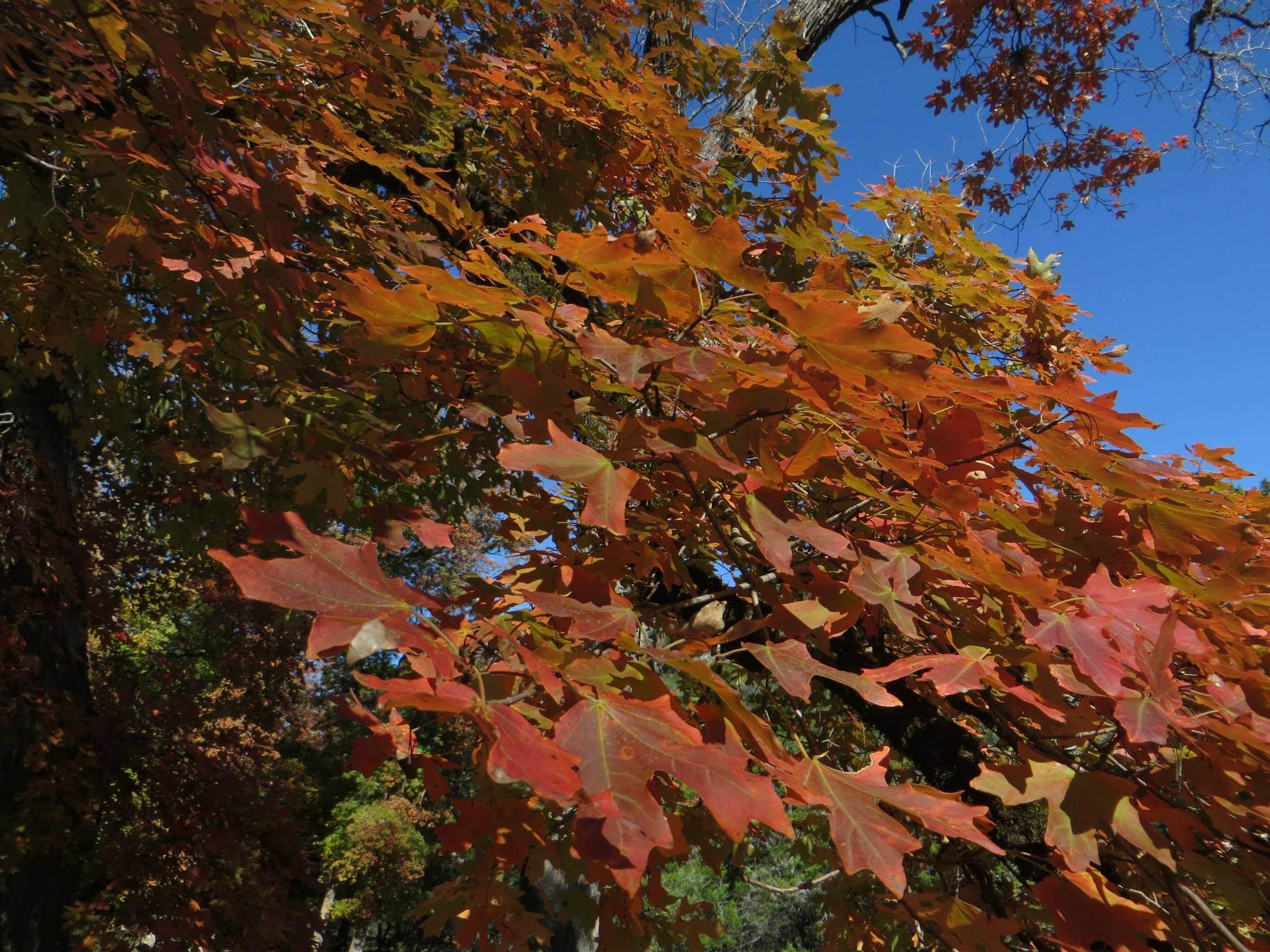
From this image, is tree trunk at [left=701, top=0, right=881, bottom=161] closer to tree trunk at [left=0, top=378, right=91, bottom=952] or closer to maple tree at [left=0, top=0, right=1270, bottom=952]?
maple tree at [left=0, top=0, right=1270, bottom=952]

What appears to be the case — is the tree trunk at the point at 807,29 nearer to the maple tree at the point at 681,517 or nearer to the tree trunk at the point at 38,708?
the maple tree at the point at 681,517

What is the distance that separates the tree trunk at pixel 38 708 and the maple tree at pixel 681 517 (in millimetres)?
3385

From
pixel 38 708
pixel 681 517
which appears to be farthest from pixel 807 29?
pixel 38 708

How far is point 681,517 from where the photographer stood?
133cm

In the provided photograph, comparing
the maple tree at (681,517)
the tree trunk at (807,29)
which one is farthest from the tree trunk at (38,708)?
the tree trunk at (807,29)

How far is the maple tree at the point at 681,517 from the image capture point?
2.51 feet

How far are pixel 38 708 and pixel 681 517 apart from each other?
600 cm

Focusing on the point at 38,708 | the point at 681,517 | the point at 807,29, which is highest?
the point at 807,29

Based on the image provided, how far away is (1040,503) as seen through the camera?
136 centimetres

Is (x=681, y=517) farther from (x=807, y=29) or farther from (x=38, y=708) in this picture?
(x=38, y=708)

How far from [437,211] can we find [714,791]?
5.85 feet

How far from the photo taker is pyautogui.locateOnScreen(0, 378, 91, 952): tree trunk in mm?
4613

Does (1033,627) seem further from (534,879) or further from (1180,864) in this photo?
(534,879)

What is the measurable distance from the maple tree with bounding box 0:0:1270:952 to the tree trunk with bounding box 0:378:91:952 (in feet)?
11.1
